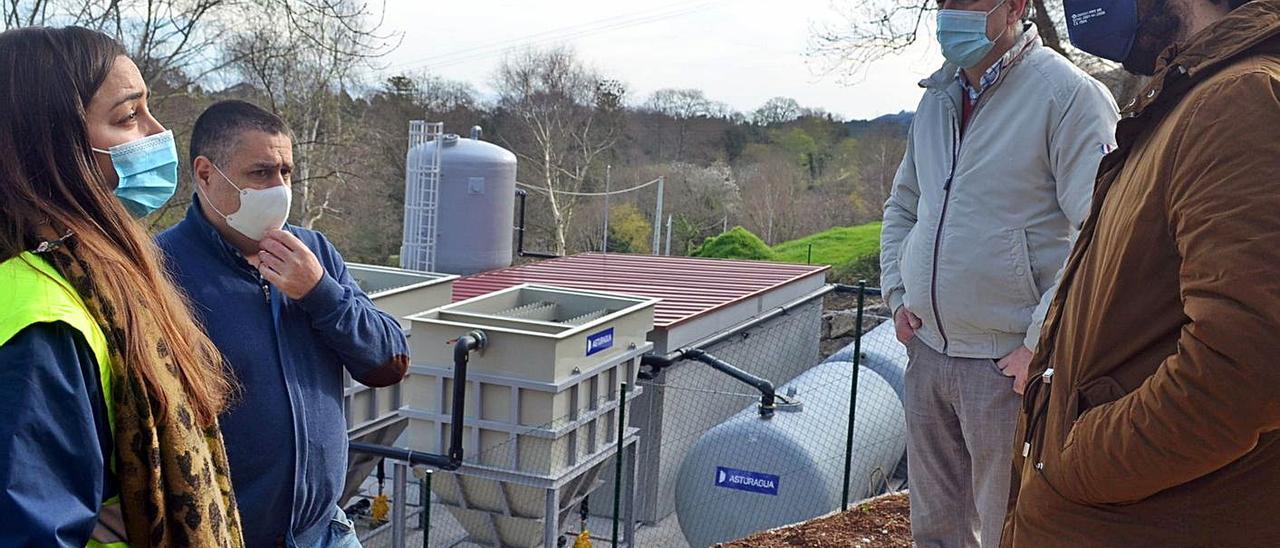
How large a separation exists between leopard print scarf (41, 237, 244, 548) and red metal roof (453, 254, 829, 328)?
738cm

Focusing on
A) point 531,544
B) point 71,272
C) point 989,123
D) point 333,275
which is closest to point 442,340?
point 531,544

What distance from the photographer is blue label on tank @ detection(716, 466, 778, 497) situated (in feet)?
23.1

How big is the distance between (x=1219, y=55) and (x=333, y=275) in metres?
2.51

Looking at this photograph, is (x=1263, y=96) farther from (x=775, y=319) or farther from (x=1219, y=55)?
(x=775, y=319)

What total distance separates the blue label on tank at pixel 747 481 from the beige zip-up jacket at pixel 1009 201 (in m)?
3.54

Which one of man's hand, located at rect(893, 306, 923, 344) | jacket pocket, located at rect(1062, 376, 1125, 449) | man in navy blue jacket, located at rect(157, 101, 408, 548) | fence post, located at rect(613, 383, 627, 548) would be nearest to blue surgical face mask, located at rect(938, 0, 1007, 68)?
man's hand, located at rect(893, 306, 923, 344)

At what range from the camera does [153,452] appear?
1696mm

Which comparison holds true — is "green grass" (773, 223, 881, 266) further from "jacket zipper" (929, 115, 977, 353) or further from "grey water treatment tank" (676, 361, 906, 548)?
"jacket zipper" (929, 115, 977, 353)

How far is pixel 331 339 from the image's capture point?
3.11 m

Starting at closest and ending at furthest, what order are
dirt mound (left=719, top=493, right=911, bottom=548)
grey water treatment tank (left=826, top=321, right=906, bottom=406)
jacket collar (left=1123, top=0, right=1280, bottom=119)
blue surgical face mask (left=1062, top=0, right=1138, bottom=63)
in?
1. jacket collar (left=1123, top=0, right=1280, bottom=119)
2. blue surgical face mask (left=1062, top=0, right=1138, bottom=63)
3. dirt mound (left=719, top=493, right=911, bottom=548)
4. grey water treatment tank (left=826, top=321, right=906, bottom=406)

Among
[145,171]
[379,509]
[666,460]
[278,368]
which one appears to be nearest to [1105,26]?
[145,171]

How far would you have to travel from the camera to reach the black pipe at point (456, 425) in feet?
20.0

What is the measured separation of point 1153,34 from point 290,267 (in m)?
2.30

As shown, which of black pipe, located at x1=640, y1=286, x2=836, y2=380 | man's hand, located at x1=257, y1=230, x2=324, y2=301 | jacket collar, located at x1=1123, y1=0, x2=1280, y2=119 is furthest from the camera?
black pipe, located at x1=640, y1=286, x2=836, y2=380
